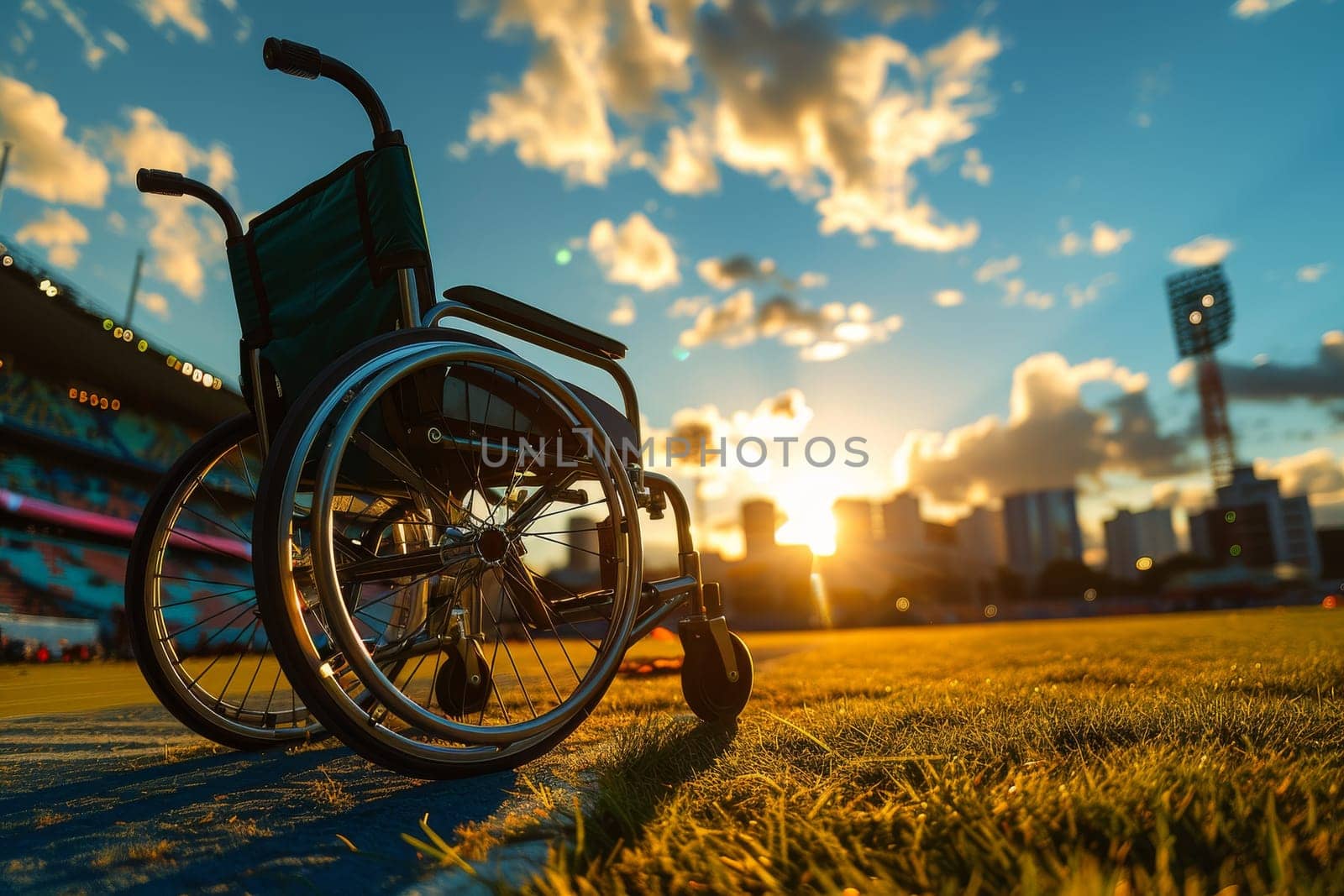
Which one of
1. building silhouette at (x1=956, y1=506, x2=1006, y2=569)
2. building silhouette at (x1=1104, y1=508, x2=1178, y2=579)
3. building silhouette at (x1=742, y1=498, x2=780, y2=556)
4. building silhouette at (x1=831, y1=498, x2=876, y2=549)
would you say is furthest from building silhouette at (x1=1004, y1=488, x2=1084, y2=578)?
building silhouette at (x1=742, y1=498, x2=780, y2=556)

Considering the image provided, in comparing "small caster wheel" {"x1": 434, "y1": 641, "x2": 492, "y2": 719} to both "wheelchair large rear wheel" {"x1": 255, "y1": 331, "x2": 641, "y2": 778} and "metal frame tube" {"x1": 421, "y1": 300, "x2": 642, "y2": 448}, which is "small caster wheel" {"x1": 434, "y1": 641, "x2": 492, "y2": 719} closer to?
"wheelchair large rear wheel" {"x1": 255, "y1": 331, "x2": 641, "y2": 778}

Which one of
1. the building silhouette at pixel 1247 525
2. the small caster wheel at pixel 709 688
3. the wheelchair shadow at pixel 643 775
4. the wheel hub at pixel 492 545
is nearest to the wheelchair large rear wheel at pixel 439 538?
the wheel hub at pixel 492 545

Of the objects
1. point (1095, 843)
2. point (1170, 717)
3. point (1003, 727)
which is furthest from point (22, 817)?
point (1170, 717)

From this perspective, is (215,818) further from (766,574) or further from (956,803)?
(766,574)

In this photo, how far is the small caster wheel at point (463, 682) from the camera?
2.05 metres

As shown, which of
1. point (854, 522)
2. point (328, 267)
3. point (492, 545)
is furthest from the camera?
point (854, 522)

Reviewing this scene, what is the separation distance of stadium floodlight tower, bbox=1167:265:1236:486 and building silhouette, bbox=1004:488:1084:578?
5593 cm

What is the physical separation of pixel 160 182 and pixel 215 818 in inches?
63.9

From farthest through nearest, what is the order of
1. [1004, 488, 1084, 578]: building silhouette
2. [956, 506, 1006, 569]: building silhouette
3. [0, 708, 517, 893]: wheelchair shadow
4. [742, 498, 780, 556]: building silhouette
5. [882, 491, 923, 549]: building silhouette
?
[956, 506, 1006, 569]: building silhouette
[1004, 488, 1084, 578]: building silhouette
[882, 491, 923, 549]: building silhouette
[742, 498, 780, 556]: building silhouette
[0, 708, 517, 893]: wheelchair shadow

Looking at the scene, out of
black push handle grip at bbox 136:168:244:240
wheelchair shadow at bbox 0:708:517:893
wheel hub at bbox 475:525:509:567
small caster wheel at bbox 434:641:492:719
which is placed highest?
black push handle grip at bbox 136:168:244:240

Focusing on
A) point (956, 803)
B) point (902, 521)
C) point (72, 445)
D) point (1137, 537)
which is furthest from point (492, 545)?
point (1137, 537)

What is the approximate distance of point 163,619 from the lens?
1.91 meters

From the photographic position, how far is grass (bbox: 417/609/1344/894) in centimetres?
90

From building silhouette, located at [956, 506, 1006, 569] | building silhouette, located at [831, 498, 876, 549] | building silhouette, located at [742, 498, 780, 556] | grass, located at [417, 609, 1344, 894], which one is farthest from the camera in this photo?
building silhouette, located at [956, 506, 1006, 569]
